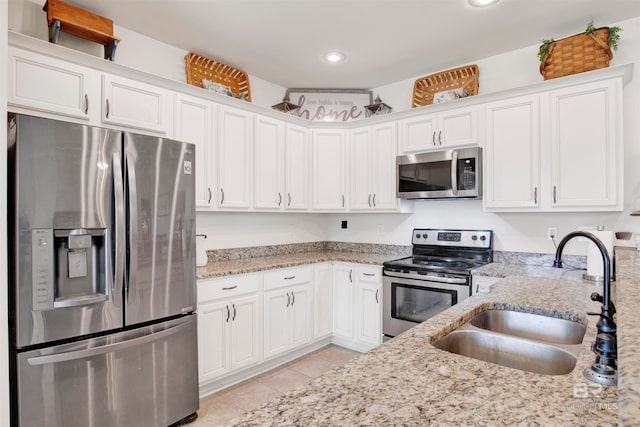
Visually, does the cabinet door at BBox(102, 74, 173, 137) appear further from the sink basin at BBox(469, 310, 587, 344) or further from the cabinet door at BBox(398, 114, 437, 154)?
the sink basin at BBox(469, 310, 587, 344)

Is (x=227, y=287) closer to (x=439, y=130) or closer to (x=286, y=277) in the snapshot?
(x=286, y=277)

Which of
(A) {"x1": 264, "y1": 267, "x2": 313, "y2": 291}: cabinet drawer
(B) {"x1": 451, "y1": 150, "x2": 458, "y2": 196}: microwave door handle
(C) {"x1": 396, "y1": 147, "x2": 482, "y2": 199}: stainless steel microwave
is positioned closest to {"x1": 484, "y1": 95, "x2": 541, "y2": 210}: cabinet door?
(C) {"x1": 396, "y1": 147, "x2": 482, "y2": 199}: stainless steel microwave

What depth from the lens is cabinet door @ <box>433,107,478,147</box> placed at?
301 cm

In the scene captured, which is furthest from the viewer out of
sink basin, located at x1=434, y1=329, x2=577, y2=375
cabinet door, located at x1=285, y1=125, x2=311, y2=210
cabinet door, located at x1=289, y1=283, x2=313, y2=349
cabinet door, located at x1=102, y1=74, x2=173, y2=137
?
cabinet door, located at x1=285, y1=125, x2=311, y2=210

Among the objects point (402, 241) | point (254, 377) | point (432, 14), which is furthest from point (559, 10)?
point (254, 377)

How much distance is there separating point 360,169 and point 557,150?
1699mm

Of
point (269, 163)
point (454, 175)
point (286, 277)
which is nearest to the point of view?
point (454, 175)

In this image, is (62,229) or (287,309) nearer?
(62,229)

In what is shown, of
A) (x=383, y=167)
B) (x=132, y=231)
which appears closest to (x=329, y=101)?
(x=383, y=167)

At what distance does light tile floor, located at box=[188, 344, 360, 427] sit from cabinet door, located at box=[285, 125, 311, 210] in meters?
1.44

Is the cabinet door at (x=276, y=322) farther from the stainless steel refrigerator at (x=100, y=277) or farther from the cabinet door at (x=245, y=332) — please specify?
the stainless steel refrigerator at (x=100, y=277)

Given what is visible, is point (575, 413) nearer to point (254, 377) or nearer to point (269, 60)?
point (254, 377)

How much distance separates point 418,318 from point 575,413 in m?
2.36

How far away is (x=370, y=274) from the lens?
3.31 m
